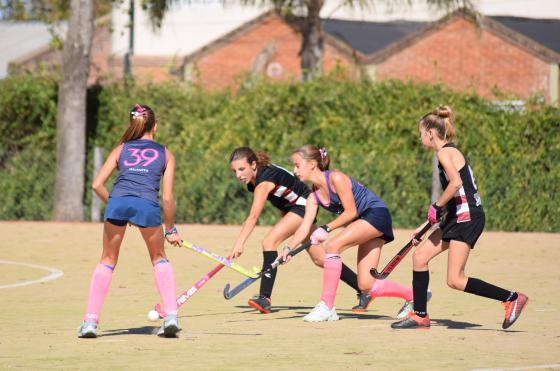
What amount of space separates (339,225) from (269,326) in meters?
1.01

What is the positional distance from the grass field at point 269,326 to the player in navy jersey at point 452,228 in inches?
8.9

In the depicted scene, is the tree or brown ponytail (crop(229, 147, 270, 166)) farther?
the tree

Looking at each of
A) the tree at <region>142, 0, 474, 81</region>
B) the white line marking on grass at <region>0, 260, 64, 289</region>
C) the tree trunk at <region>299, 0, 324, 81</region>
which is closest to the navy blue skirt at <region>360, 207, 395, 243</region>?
the white line marking on grass at <region>0, 260, 64, 289</region>

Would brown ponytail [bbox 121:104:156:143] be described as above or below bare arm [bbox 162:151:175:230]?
above

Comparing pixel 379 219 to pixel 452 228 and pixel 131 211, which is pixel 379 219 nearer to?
pixel 452 228

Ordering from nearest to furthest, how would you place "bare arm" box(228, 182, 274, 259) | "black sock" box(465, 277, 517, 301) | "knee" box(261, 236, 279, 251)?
"black sock" box(465, 277, 517, 301) → "bare arm" box(228, 182, 274, 259) → "knee" box(261, 236, 279, 251)

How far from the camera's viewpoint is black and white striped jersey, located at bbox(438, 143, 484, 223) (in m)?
8.98

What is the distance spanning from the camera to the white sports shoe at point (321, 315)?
9633 mm

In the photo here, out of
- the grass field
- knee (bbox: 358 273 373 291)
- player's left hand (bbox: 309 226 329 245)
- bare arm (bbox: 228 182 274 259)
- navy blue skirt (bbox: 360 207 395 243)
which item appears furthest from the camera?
bare arm (bbox: 228 182 274 259)

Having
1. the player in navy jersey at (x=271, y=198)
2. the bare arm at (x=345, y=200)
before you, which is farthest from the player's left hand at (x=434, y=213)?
the player in navy jersey at (x=271, y=198)

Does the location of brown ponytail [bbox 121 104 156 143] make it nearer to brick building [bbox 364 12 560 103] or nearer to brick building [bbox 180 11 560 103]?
brick building [bbox 180 11 560 103]

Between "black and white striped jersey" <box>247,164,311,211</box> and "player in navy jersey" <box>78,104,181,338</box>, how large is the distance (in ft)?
6.19

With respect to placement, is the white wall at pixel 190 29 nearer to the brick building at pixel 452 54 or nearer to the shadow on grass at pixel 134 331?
the brick building at pixel 452 54

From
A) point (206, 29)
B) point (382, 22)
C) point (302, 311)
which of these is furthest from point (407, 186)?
point (206, 29)
